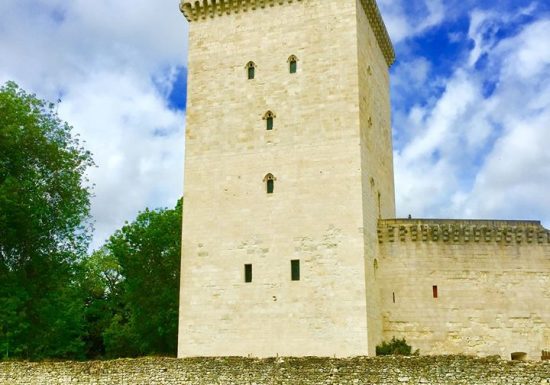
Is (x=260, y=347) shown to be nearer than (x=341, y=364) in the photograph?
No

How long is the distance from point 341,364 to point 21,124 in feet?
54.8

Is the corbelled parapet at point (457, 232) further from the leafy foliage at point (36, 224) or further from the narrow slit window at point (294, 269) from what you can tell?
the leafy foliage at point (36, 224)

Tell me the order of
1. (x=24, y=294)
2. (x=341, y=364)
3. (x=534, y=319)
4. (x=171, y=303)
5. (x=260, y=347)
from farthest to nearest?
(x=171, y=303) < (x=24, y=294) < (x=534, y=319) < (x=260, y=347) < (x=341, y=364)

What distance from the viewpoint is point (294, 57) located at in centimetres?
2314

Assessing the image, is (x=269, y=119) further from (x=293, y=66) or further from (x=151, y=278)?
(x=151, y=278)

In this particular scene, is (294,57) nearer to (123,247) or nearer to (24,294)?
(24,294)

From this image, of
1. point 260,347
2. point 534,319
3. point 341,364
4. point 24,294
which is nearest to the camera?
point 341,364

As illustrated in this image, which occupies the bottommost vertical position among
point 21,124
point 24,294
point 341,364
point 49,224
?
point 341,364

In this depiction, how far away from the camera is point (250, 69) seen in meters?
23.7

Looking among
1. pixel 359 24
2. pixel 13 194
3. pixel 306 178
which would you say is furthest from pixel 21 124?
pixel 359 24

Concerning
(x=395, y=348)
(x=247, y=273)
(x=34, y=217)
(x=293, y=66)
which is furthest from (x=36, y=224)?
(x=395, y=348)

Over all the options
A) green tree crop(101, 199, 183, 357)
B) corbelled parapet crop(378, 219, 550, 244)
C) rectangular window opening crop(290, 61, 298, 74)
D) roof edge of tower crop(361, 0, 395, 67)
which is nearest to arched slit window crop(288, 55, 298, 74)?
rectangular window opening crop(290, 61, 298, 74)

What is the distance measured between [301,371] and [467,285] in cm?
1022

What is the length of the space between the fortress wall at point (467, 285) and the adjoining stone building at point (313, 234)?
0.04 meters
